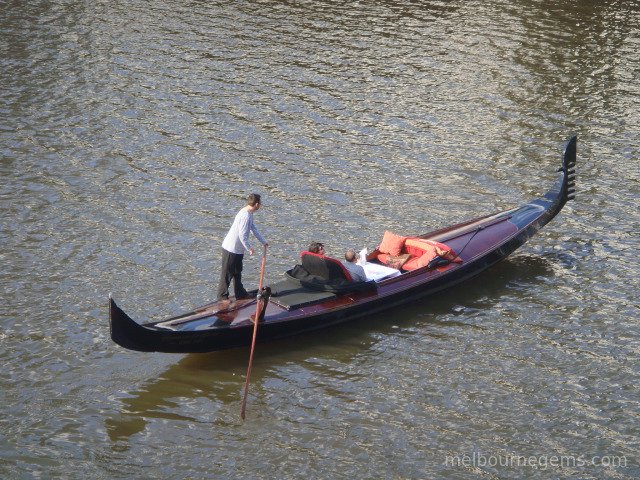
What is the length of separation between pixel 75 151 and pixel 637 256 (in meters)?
11.3

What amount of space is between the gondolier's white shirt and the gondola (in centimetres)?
75

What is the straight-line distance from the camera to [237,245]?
13297mm

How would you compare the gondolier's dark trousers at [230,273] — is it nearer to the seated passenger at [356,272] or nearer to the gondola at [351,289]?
the gondola at [351,289]

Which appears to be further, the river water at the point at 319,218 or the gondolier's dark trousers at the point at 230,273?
the gondolier's dark trousers at the point at 230,273

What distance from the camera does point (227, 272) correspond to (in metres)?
13.4

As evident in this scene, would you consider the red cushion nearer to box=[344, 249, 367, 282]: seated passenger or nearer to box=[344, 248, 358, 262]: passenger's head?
box=[344, 248, 358, 262]: passenger's head

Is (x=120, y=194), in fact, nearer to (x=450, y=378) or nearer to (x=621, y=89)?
(x=450, y=378)

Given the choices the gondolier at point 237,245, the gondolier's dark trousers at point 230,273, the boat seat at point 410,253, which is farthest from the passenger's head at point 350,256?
the gondolier's dark trousers at point 230,273

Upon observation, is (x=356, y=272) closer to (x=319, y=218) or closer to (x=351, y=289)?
(x=351, y=289)

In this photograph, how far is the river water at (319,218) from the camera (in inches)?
454

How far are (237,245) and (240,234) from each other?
0.21 m

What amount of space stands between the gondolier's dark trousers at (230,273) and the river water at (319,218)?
970 millimetres

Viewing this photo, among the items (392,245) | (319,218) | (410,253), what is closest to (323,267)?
(392,245)

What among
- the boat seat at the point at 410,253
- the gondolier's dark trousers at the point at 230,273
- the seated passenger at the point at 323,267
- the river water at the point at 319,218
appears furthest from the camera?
the boat seat at the point at 410,253
